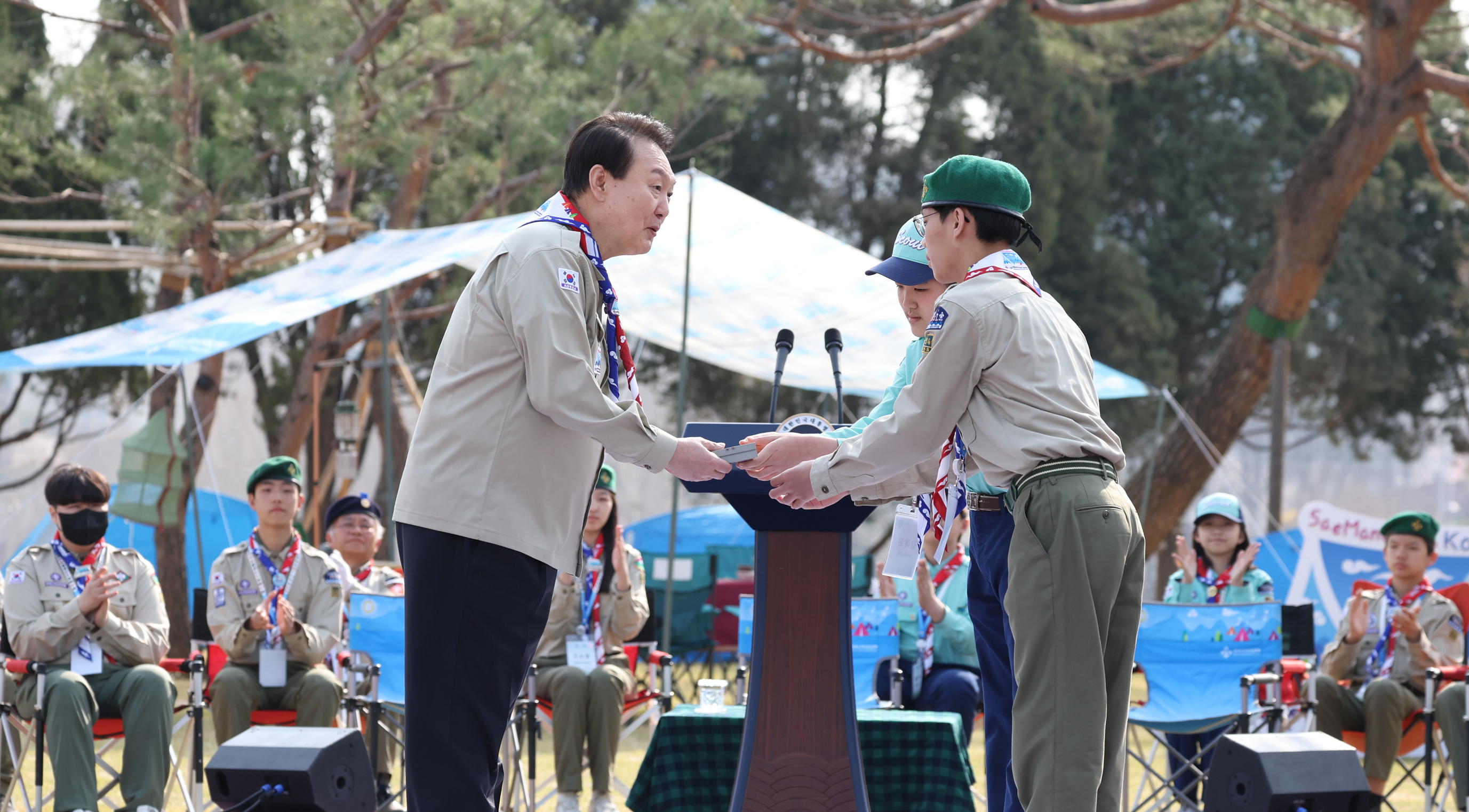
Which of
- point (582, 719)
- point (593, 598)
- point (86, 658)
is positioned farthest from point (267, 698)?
point (593, 598)

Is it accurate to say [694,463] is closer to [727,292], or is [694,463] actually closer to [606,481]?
[606,481]

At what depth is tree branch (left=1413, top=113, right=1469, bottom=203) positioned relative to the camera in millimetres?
8172

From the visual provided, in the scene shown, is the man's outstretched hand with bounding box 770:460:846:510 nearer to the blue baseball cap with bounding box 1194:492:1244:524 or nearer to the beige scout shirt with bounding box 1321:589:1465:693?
the blue baseball cap with bounding box 1194:492:1244:524

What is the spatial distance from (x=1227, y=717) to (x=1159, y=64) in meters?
5.42

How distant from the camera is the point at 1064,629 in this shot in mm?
2215

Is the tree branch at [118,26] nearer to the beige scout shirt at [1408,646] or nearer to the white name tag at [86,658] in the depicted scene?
the white name tag at [86,658]

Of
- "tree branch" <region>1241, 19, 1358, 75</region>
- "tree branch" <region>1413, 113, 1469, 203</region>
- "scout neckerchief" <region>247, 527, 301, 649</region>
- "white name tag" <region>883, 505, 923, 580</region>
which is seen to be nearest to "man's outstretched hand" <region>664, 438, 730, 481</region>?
"white name tag" <region>883, 505, 923, 580</region>

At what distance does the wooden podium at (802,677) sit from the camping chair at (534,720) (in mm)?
1160

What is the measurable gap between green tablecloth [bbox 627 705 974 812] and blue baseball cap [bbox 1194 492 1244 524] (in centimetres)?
180

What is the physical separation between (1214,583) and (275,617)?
11.1 feet

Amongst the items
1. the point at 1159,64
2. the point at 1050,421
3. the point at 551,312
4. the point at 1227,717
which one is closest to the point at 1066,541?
the point at 1050,421

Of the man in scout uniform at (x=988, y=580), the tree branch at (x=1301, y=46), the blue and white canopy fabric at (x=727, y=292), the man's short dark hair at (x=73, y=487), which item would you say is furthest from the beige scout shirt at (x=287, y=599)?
the tree branch at (x=1301, y=46)

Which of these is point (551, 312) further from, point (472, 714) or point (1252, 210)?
point (1252, 210)

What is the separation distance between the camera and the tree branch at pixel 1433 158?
8172 mm
